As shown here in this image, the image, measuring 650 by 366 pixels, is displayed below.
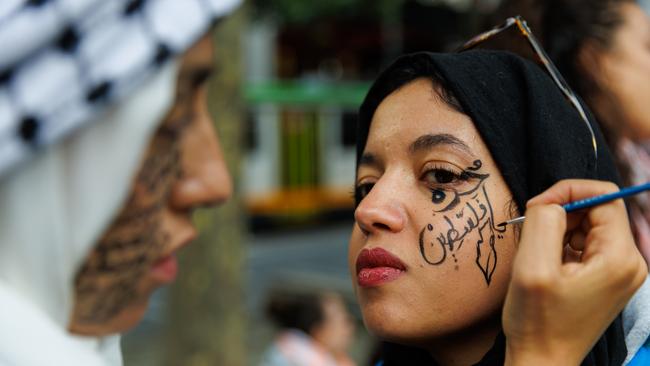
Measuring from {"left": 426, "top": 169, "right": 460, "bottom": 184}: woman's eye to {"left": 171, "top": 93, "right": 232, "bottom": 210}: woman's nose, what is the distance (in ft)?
1.79

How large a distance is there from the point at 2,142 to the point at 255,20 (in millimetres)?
16681

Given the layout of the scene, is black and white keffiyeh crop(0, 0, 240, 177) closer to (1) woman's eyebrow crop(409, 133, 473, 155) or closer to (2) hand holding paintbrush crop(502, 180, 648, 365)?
(1) woman's eyebrow crop(409, 133, 473, 155)

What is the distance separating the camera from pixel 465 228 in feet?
4.77

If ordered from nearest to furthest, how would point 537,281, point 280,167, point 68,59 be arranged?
point 537,281 < point 68,59 < point 280,167

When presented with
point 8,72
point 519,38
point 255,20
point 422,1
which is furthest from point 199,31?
point 422,1

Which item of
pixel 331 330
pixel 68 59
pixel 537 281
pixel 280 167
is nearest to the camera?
pixel 537 281

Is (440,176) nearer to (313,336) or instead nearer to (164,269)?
(164,269)

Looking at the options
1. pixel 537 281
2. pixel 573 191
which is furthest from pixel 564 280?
pixel 573 191

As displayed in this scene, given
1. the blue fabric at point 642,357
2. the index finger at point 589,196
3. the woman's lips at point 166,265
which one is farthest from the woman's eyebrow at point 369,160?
the blue fabric at point 642,357

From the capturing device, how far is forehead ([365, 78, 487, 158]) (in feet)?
4.86

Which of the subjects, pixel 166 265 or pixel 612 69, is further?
pixel 612 69

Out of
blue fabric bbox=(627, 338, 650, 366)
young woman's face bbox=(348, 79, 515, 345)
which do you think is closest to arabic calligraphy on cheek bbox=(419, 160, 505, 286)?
young woman's face bbox=(348, 79, 515, 345)

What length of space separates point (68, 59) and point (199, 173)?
54 cm

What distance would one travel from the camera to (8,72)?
1.29 meters
